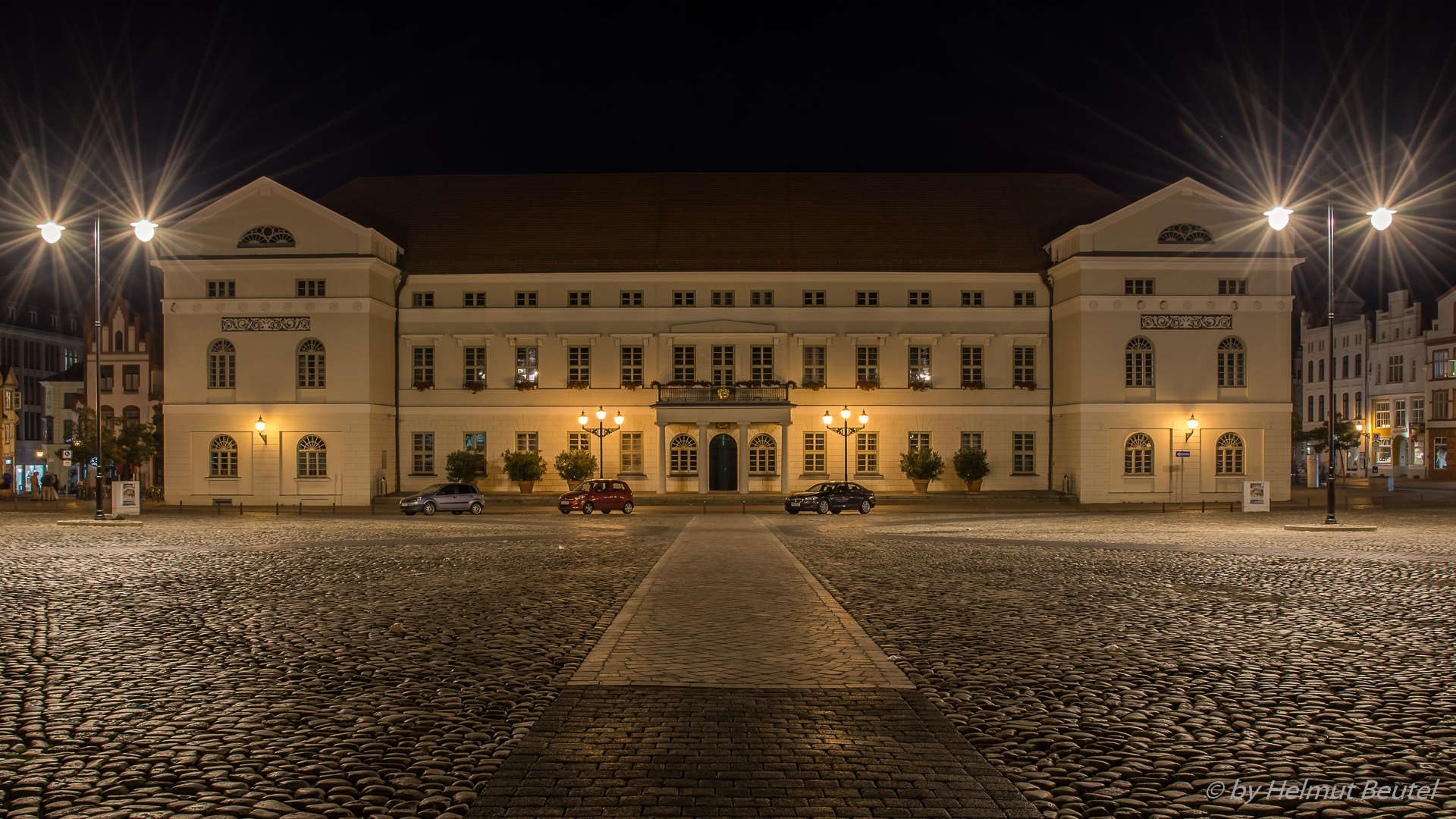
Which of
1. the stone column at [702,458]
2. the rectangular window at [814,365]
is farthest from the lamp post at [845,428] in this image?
the stone column at [702,458]

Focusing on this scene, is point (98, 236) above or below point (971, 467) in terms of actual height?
above

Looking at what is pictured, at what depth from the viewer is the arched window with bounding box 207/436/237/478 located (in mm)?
44219

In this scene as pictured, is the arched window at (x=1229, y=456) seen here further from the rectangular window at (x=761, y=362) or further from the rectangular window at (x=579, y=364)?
the rectangular window at (x=579, y=364)

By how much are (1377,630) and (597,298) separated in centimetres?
3844

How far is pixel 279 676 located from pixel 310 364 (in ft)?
124

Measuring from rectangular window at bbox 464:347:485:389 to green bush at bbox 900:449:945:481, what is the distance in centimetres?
2021

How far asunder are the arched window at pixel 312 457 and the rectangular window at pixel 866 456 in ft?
78.4

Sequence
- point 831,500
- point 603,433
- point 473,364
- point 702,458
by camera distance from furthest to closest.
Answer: point 473,364, point 603,433, point 702,458, point 831,500

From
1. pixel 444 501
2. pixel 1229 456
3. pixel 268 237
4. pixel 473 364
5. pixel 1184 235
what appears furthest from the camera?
pixel 473 364

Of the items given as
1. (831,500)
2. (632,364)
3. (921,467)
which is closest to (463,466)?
(632,364)

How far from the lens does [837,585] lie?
1545 cm

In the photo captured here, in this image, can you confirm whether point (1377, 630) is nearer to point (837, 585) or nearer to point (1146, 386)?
point (837, 585)

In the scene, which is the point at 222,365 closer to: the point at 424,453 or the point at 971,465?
the point at 424,453

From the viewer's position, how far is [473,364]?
4678 cm
